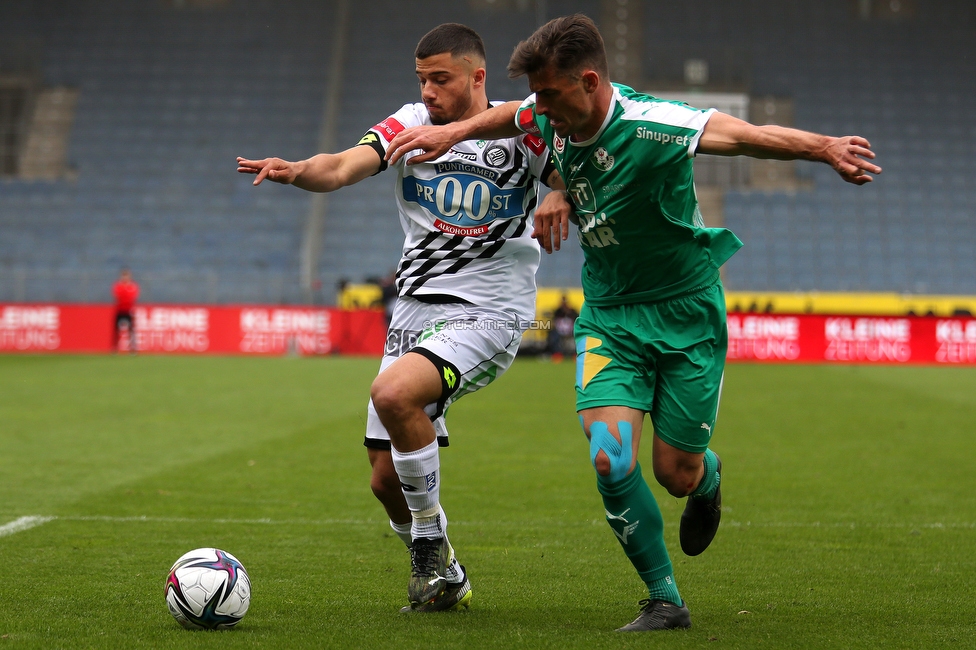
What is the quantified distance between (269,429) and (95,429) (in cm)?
168

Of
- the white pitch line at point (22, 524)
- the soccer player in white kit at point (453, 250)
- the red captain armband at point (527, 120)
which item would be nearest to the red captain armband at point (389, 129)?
the soccer player in white kit at point (453, 250)

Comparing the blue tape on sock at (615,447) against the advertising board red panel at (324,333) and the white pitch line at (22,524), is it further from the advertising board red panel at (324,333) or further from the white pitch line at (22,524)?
the advertising board red panel at (324,333)

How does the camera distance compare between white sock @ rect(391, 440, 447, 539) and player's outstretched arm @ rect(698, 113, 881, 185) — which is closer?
player's outstretched arm @ rect(698, 113, 881, 185)

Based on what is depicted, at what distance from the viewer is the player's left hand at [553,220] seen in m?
4.39

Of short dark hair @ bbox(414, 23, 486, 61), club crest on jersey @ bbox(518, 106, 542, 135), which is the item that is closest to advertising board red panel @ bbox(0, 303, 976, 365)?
short dark hair @ bbox(414, 23, 486, 61)

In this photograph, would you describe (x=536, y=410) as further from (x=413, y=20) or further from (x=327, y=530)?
(x=413, y=20)

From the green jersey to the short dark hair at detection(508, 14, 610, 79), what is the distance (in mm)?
237

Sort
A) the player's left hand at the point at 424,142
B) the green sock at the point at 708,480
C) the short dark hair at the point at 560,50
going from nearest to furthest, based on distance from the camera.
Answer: the short dark hair at the point at 560,50, the player's left hand at the point at 424,142, the green sock at the point at 708,480

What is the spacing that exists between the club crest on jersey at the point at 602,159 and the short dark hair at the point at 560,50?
0.30 meters

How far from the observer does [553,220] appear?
441cm

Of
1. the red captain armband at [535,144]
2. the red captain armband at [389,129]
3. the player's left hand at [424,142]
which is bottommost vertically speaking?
the player's left hand at [424,142]

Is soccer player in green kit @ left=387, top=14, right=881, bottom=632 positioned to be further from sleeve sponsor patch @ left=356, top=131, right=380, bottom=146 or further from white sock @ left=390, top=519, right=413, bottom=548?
white sock @ left=390, top=519, right=413, bottom=548

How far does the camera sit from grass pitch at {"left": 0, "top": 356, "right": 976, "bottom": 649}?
164 inches

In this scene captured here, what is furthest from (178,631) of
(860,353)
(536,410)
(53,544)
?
(860,353)
